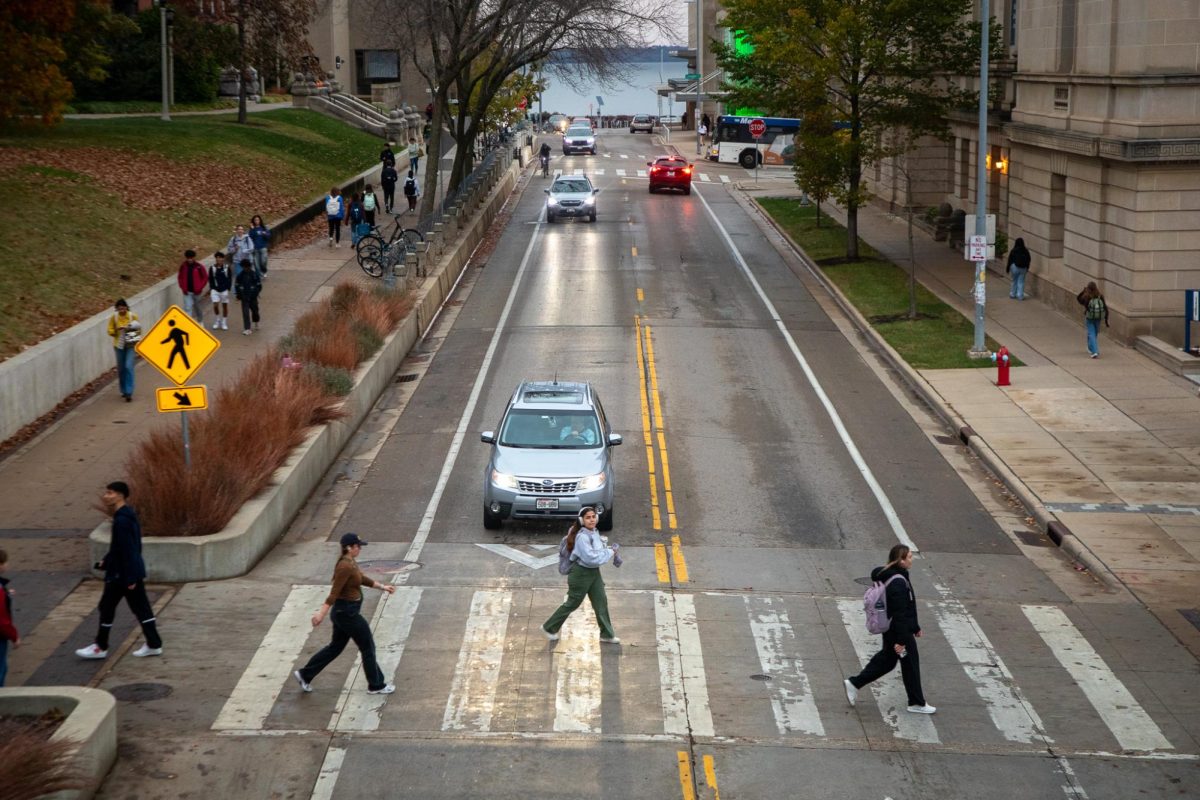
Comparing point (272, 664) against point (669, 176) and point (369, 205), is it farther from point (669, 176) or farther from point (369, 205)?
point (669, 176)

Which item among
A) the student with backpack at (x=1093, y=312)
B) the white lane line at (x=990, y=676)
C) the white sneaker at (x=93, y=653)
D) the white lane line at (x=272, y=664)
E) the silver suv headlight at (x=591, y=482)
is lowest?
the white lane line at (x=990, y=676)

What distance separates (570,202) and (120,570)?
39450 millimetres

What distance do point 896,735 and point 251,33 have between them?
57091 mm

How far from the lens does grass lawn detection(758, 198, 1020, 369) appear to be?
3103cm

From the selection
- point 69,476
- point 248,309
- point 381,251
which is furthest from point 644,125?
point 69,476

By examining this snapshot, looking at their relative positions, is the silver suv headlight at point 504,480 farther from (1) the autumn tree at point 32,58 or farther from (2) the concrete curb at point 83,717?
(1) the autumn tree at point 32,58

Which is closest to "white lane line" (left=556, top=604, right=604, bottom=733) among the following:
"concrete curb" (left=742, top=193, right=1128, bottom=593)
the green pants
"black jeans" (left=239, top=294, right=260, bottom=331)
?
the green pants

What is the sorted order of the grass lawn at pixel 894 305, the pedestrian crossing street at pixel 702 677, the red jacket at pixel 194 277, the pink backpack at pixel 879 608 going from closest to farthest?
the pedestrian crossing street at pixel 702 677
the pink backpack at pixel 879 608
the red jacket at pixel 194 277
the grass lawn at pixel 894 305

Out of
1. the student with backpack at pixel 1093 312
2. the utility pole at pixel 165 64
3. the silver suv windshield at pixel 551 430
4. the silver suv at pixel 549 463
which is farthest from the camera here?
the utility pole at pixel 165 64

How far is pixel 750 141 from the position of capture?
76.6 meters

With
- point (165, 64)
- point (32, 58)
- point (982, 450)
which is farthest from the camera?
point (165, 64)

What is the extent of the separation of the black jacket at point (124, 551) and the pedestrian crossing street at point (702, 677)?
1.46 metres

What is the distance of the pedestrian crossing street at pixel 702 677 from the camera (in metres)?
12.7

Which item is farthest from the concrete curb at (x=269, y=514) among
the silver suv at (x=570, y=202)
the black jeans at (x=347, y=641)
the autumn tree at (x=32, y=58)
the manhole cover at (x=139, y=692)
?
the silver suv at (x=570, y=202)
